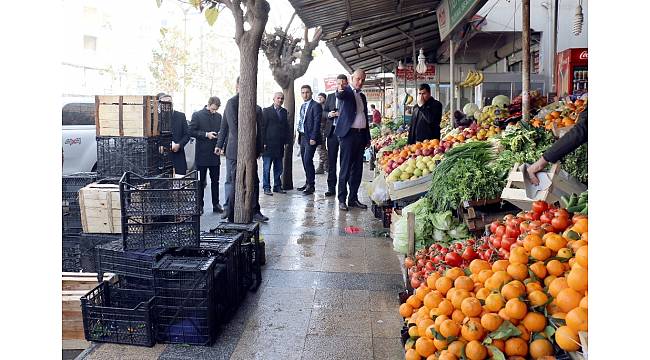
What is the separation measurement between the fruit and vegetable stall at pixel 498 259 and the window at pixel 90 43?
1778 inches

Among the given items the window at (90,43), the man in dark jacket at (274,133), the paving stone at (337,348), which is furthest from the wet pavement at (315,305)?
the window at (90,43)

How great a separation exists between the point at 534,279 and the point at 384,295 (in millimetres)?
2416

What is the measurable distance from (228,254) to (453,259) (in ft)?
6.08

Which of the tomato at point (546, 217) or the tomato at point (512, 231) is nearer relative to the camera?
the tomato at point (546, 217)

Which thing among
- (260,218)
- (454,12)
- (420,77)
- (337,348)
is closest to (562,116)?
(454,12)

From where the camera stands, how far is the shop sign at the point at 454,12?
7.41m

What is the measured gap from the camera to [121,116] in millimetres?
7191

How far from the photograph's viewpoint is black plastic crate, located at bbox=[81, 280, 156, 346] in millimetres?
4316

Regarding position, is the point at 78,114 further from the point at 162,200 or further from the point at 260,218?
the point at 162,200

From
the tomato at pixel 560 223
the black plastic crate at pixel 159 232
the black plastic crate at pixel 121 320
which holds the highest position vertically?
the tomato at pixel 560 223

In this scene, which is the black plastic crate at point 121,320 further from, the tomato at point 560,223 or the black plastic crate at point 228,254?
the tomato at point 560,223

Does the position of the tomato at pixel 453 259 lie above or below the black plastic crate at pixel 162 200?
below

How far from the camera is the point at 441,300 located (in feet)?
11.5
